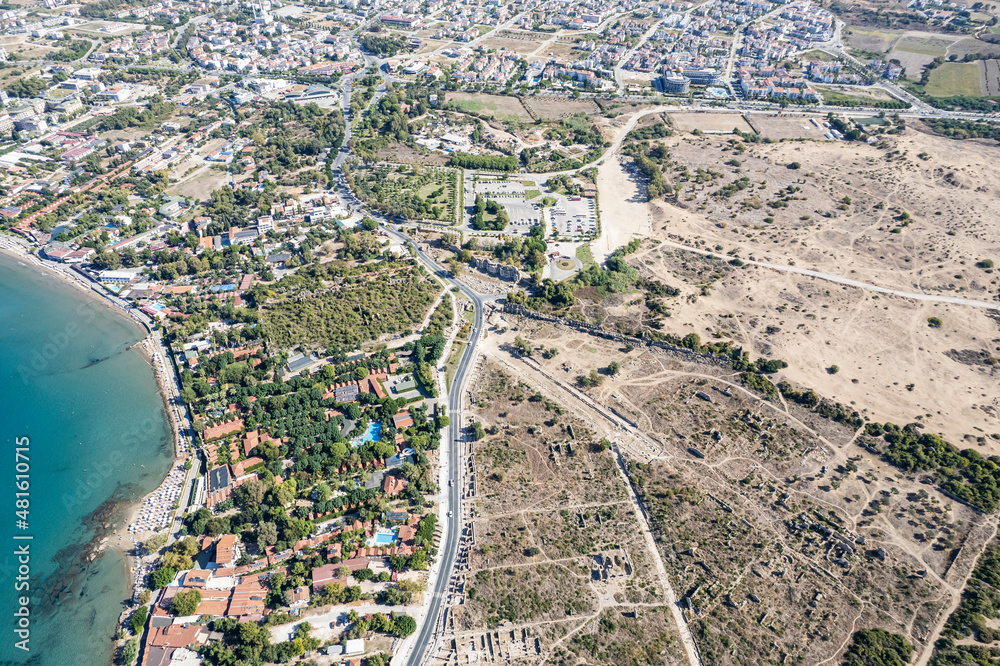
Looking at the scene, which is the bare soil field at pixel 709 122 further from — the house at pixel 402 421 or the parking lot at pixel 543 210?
the house at pixel 402 421

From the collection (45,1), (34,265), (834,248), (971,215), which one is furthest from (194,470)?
(45,1)

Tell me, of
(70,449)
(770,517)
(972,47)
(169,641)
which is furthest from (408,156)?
(972,47)

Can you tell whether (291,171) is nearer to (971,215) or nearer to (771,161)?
(771,161)

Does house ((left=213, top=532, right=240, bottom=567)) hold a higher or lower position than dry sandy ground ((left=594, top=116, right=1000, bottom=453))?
lower

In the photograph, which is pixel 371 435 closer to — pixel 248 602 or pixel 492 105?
pixel 248 602

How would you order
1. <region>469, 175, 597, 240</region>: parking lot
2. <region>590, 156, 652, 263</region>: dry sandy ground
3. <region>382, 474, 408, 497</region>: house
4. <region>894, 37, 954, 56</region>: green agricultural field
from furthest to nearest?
<region>894, 37, 954, 56</region>: green agricultural field < <region>469, 175, 597, 240</region>: parking lot < <region>590, 156, 652, 263</region>: dry sandy ground < <region>382, 474, 408, 497</region>: house

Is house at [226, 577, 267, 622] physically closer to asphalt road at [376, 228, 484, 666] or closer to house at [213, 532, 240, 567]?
house at [213, 532, 240, 567]

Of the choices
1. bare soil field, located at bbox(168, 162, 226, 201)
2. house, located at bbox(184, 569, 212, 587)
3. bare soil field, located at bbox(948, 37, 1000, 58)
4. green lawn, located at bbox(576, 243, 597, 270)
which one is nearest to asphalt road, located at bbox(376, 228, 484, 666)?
green lawn, located at bbox(576, 243, 597, 270)

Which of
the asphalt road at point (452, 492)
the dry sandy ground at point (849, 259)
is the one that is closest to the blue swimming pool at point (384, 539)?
the asphalt road at point (452, 492)
